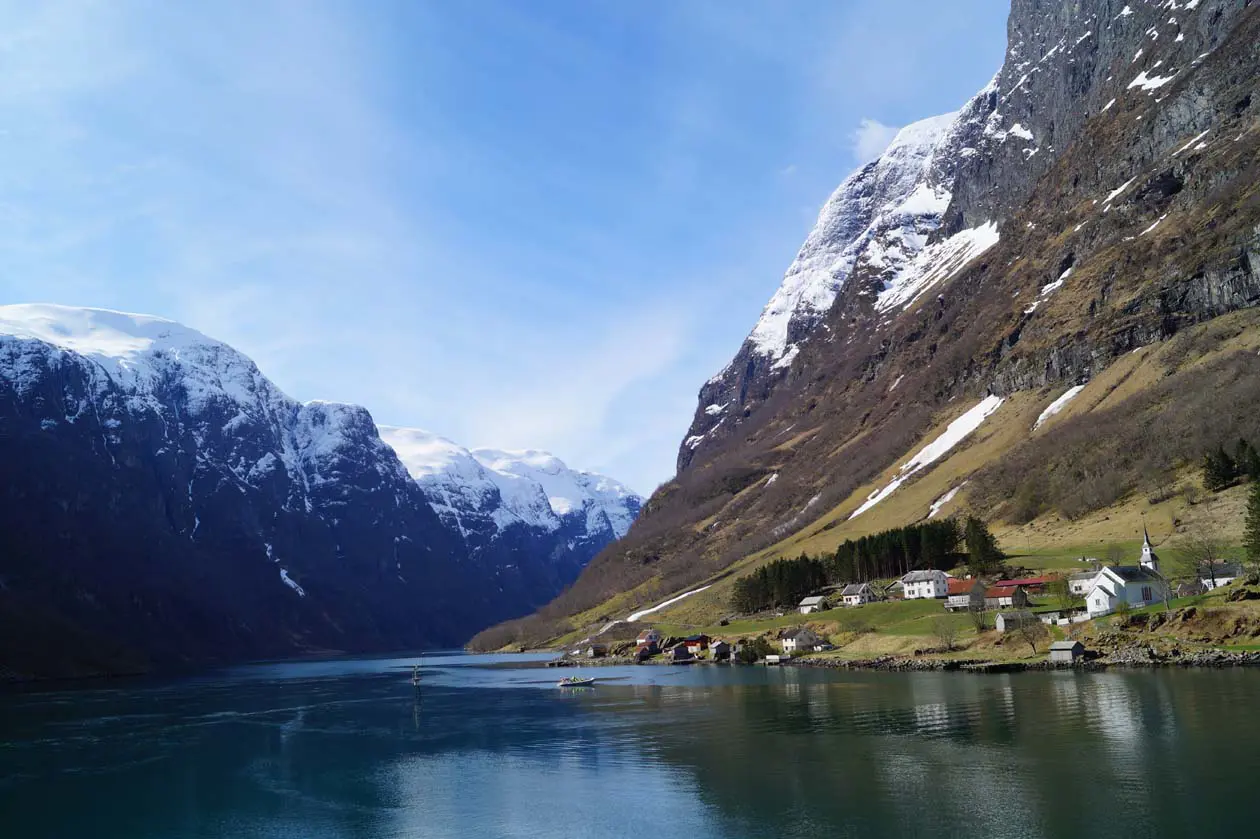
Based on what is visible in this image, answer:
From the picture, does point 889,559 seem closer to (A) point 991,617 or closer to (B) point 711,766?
(A) point 991,617

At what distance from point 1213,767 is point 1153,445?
124817mm

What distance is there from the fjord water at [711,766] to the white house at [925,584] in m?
44.3

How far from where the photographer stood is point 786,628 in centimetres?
16588

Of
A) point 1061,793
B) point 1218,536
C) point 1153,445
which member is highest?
point 1153,445

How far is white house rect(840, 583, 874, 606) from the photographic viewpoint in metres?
167

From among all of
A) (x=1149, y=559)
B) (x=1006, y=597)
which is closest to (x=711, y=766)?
(x=1006, y=597)

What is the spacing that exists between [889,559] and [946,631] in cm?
5608

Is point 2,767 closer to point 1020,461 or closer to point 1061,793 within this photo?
point 1061,793

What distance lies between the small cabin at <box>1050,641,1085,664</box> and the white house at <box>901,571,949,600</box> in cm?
4745

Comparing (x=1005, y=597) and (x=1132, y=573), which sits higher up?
(x=1132, y=573)

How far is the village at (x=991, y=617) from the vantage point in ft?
345

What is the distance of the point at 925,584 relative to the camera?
155875 millimetres

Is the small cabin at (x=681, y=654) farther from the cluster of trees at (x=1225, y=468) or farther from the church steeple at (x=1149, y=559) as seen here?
the cluster of trees at (x=1225, y=468)

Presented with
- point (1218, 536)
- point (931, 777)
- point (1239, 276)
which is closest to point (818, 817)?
point (931, 777)
